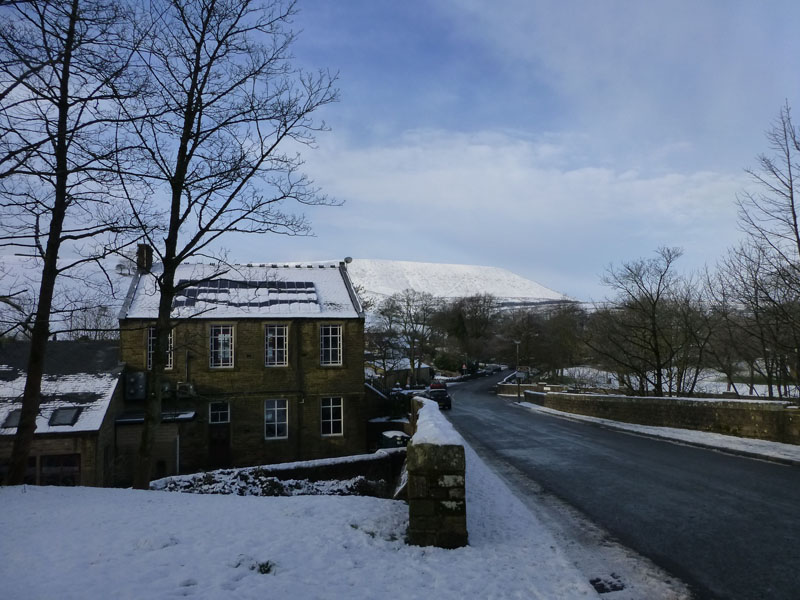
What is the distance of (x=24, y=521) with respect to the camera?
20.2ft

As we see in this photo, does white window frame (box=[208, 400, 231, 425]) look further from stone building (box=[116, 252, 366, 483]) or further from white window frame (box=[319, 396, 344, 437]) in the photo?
white window frame (box=[319, 396, 344, 437])

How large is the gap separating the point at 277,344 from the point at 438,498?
782 inches

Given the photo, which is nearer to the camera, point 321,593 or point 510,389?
point 321,593

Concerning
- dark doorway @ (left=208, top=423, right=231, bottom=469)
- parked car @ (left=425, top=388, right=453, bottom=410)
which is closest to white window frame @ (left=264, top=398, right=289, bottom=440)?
dark doorway @ (left=208, top=423, right=231, bottom=469)

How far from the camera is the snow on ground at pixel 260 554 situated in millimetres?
4445

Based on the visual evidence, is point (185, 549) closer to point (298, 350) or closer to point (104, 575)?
point (104, 575)

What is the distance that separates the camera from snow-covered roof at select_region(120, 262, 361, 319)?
24.3 meters

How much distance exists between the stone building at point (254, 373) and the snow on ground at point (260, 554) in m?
16.7

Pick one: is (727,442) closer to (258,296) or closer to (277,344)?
(277,344)

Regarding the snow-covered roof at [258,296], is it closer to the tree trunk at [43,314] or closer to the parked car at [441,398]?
the tree trunk at [43,314]

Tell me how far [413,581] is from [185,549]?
2178mm

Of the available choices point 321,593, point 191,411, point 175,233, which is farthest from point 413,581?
point 191,411

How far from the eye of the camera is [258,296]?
84.9ft

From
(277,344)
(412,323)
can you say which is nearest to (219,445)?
(277,344)
